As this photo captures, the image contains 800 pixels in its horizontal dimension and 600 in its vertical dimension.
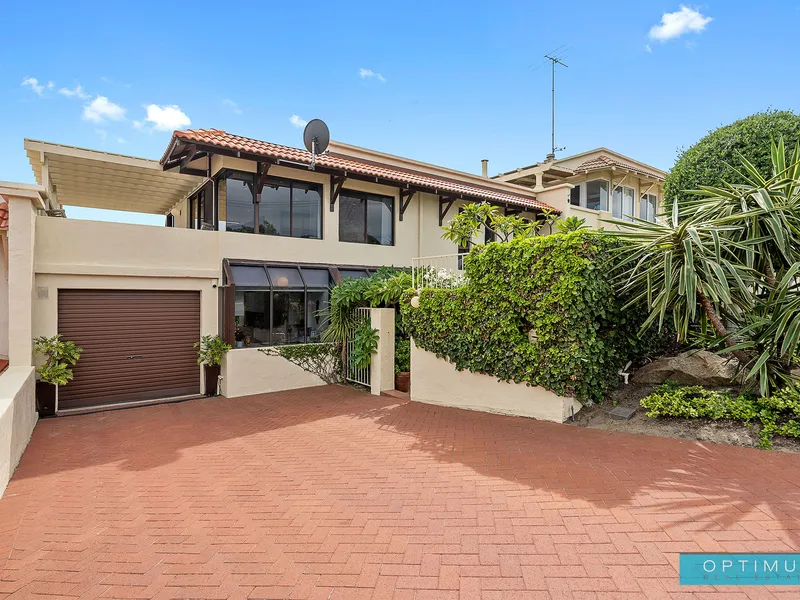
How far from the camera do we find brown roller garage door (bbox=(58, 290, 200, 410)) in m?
10.0

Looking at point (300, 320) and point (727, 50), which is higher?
point (727, 50)

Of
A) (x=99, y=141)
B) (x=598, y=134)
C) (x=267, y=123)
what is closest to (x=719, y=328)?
(x=267, y=123)

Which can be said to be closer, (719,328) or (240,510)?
(240,510)

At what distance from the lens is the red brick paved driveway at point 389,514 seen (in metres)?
3.41

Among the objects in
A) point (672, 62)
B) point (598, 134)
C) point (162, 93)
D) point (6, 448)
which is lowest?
point (6, 448)

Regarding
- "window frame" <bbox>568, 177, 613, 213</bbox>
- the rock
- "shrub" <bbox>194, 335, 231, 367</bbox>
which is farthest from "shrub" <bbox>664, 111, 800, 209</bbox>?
"shrub" <bbox>194, 335, 231, 367</bbox>

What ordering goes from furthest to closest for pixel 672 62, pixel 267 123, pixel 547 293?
pixel 267 123 → pixel 672 62 → pixel 547 293

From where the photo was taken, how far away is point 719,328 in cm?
730

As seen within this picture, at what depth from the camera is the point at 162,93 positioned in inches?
451

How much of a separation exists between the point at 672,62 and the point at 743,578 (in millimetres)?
14196

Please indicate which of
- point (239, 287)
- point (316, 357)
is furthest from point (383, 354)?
point (239, 287)

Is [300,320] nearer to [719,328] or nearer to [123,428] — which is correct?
[123,428]

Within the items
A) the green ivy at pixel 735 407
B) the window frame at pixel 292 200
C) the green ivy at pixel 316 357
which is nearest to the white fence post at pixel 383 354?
the green ivy at pixel 316 357

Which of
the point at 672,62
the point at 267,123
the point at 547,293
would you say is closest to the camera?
the point at 547,293
